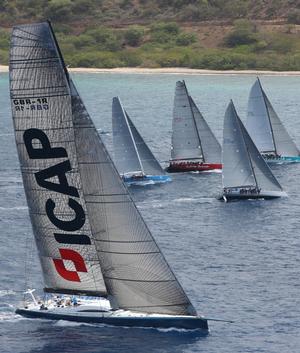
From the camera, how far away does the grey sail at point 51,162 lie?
207ft

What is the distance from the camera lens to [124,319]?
6675 centimetres

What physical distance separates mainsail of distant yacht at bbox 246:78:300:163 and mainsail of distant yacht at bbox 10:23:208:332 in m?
62.5

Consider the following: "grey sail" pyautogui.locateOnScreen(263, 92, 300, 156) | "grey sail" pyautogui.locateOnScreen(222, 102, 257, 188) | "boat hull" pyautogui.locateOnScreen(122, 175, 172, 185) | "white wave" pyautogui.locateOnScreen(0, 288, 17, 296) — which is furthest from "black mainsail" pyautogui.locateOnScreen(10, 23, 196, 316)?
"grey sail" pyautogui.locateOnScreen(263, 92, 300, 156)

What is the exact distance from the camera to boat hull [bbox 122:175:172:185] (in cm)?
11444

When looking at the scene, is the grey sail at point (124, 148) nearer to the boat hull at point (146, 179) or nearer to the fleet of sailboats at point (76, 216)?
the boat hull at point (146, 179)

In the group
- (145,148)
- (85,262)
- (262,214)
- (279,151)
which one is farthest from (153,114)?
(85,262)

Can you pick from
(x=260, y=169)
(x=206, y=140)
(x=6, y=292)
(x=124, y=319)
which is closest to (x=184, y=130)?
(x=206, y=140)

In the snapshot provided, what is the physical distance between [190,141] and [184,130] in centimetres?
111

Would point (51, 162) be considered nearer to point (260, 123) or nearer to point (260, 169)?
point (260, 169)

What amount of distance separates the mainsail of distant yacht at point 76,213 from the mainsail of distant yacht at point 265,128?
62.5 m

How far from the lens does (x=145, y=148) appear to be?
381 ft

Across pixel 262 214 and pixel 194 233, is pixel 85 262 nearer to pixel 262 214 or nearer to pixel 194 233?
pixel 194 233

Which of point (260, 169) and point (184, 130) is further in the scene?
point (184, 130)

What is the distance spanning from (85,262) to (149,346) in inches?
211
